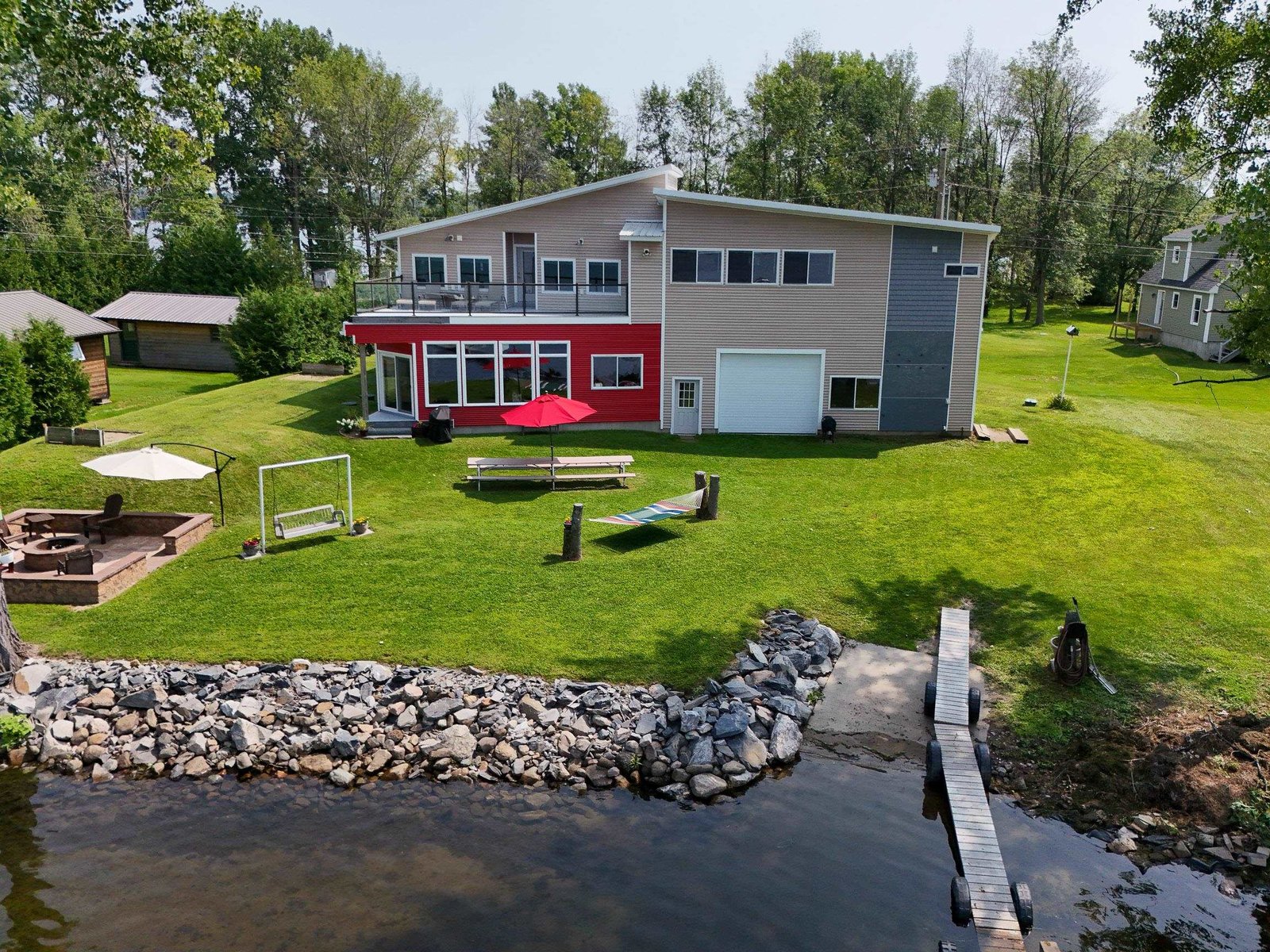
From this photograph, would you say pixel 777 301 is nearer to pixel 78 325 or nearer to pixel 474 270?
pixel 474 270

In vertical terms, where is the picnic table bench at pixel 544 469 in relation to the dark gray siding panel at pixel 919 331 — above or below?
below

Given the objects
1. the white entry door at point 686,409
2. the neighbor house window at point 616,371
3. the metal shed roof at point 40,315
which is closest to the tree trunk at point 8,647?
the neighbor house window at point 616,371

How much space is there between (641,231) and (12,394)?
715 inches

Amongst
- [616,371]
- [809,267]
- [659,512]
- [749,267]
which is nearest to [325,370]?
[616,371]

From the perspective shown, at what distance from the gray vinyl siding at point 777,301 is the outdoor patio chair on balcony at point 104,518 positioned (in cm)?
1479

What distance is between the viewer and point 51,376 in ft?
90.9

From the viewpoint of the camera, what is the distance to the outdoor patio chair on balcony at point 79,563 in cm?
1638

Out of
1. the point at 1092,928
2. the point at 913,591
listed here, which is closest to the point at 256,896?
the point at 1092,928

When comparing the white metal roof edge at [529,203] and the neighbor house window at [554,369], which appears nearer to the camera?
the neighbor house window at [554,369]

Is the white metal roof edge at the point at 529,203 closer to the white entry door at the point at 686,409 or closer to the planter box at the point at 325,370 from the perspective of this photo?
the white entry door at the point at 686,409

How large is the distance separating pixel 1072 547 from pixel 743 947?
1333 cm

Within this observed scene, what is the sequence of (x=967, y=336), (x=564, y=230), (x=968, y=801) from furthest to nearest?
(x=564, y=230), (x=967, y=336), (x=968, y=801)

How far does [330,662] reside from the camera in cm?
1416

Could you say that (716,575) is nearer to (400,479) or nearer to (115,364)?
(400,479)
